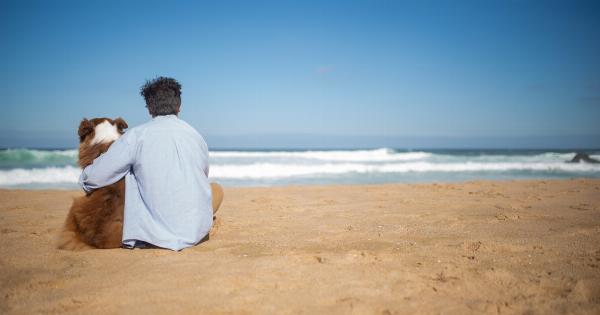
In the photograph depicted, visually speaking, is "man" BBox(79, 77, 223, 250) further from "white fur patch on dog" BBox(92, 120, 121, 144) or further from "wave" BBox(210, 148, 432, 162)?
"wave" BBox(210, 148, 432, 162)

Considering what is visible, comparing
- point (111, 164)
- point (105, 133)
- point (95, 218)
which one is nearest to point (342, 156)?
point (105, 133)

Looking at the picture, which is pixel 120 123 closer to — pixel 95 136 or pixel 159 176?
pixel 95 136

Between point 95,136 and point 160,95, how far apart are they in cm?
79

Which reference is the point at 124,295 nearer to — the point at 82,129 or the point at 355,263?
the point at 355,263

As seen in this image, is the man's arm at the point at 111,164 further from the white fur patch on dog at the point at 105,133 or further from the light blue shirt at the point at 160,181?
the white fur patch on dog at the point at 105,133

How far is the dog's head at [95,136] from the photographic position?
340 centimetres

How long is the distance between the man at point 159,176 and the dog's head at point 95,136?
34 cm

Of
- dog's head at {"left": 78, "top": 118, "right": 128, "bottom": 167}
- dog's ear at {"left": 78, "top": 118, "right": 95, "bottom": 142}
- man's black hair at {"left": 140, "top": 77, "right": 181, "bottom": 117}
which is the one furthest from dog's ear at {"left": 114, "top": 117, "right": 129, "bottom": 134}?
man's black hair at {"left": 140, "top": 77, "right": 181, "bottom": 117}

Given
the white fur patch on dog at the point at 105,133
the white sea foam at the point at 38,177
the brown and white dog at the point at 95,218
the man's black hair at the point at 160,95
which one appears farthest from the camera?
the white sea foam at the point at 38,177

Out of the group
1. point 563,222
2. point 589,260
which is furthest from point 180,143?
point 563,222

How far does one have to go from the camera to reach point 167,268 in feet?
8.95

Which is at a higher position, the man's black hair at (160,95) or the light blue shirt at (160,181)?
the man's black hair at (160,95)

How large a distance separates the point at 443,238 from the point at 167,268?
2605 millimetres

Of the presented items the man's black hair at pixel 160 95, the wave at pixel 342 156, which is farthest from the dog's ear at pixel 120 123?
the wave at pixel 342 156
